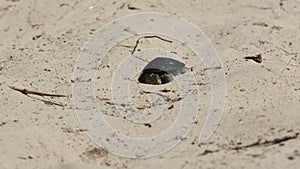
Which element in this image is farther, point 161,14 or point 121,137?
point 161,14

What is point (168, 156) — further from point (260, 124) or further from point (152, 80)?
point (152, 80)

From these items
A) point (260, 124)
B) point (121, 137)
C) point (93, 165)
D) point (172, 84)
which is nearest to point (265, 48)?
point (172, 84)

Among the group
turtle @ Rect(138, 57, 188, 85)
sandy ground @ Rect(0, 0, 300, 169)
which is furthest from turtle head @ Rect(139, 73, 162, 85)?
sandy ground @ Rect(0, 0, 300, 169)

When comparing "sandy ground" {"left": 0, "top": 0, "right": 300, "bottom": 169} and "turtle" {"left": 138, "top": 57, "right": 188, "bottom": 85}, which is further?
"turtle" {"left": 138, "top": 57, "right": 188, "bottom": 85}

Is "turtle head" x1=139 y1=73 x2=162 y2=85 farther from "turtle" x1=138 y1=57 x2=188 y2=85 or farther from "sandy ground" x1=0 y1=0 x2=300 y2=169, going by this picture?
"sandy ground" x1=0 y1=0 x2=300 y2=169

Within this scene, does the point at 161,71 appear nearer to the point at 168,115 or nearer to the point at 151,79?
the point at 151,79

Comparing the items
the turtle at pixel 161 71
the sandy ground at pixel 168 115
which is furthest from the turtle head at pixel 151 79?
the sandy ground at pixel 168 115
